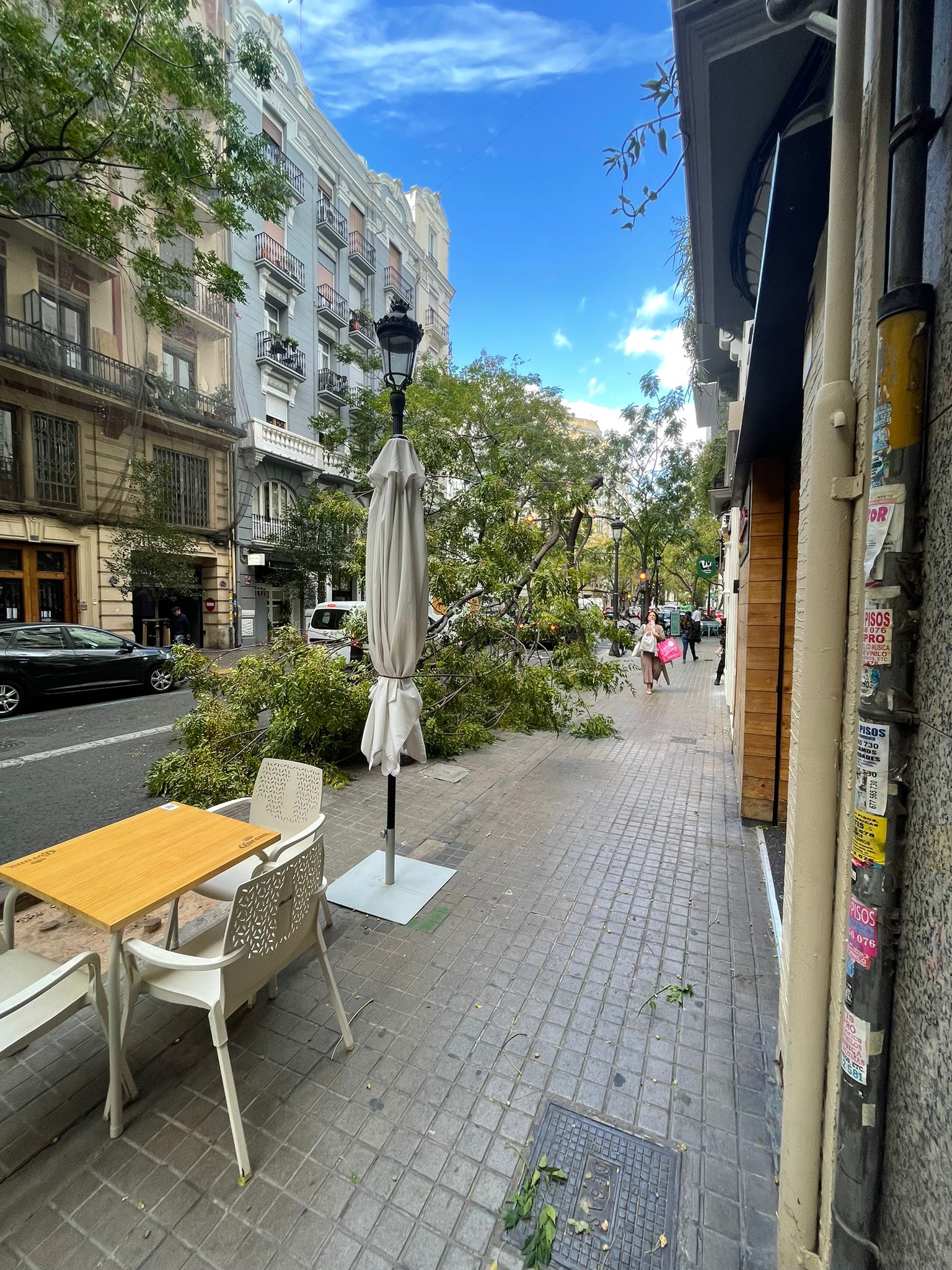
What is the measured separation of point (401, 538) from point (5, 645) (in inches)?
366

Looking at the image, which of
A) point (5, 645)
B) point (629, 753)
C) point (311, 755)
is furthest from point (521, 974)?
point (5, 645)

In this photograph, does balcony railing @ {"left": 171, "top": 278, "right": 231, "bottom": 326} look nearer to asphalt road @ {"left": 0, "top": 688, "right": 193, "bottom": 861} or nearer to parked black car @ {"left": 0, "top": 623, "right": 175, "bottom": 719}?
parked black car @ {"left": 0, "top": 623, "right": 175, "bottom": 719}

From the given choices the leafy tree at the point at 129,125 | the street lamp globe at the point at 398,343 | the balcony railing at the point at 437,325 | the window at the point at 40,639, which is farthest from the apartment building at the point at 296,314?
the street lamp globe at the point at 398,343

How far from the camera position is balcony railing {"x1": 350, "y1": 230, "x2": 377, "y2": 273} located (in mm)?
25875

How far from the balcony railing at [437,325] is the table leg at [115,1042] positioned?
33.8 metres

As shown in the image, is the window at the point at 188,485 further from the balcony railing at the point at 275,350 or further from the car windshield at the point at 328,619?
the car windshield at the point at 328,619

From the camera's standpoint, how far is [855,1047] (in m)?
1.24

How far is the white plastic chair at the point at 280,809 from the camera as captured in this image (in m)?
3.01

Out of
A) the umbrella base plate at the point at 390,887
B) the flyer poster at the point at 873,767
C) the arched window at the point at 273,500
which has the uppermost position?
the arched window at the point at 273,500

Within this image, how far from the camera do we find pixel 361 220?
26516 millimetres

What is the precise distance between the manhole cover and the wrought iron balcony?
25993mm

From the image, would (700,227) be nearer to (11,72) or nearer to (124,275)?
(11,72)

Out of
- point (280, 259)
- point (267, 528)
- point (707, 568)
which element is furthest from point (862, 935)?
point (280, 259)

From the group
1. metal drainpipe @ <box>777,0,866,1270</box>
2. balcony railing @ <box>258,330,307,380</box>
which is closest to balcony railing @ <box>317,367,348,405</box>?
balcony railing @ <box>258,330,307,380</box>
